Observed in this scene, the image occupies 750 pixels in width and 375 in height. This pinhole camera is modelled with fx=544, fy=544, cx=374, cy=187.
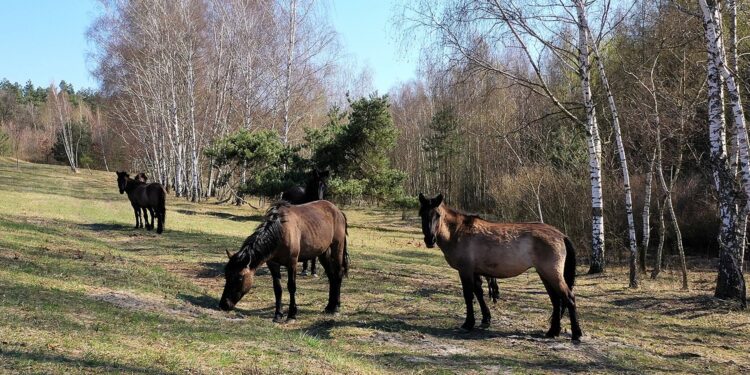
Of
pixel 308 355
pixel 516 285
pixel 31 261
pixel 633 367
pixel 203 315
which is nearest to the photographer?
pixel 308 355

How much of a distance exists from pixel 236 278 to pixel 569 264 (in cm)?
446

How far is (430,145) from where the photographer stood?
4031 cm

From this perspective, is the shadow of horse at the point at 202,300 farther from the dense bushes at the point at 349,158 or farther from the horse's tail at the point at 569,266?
the dense bushes at the point at 349,158

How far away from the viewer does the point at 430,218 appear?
23.6 ft

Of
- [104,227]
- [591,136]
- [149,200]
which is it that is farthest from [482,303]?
[104,227]

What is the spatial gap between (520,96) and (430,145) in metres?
15.5

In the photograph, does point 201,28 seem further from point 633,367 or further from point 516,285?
point 633,367

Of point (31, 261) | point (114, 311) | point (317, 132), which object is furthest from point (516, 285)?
point (317, 132)

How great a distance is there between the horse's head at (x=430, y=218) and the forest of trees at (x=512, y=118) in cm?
546

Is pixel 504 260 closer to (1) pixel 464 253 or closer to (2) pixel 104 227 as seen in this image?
(1) pixel 464 253

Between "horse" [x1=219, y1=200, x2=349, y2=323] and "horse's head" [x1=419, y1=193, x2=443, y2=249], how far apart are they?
1762 mm

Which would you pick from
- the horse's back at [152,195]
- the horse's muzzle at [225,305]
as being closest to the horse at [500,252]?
the horse's muzzle at [225,305]

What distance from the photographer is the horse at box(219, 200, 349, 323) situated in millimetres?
7375

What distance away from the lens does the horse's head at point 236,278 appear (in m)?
7.37
